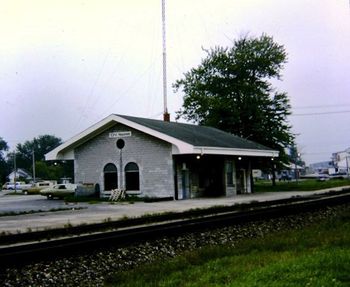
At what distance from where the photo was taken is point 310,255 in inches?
300

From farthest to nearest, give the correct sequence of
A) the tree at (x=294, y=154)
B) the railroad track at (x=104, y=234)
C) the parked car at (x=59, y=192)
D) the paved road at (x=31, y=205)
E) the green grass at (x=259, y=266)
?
the tree at (x=294, y=154), the parked car at (x=59, y=192), the paved road at (x=31, y=205), the railroad track at (x=104, y=234), the green grass at (x=259, y=266)

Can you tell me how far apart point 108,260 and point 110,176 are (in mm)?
22092

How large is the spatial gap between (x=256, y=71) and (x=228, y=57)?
2.94 metres

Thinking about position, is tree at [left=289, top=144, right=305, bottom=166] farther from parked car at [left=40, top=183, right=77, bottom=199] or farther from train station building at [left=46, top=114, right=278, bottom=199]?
parked car at [left=40, top=183, right=77, bottom=199]

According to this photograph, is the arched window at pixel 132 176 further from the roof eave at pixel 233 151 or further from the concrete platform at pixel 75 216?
the concrete platform at pixel 75 216

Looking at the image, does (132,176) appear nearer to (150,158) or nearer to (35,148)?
(150,158)

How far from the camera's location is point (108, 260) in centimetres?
800

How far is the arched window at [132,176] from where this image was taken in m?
29.0

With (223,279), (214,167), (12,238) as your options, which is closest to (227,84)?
(214,167)

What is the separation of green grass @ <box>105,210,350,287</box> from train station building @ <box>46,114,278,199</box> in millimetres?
17422

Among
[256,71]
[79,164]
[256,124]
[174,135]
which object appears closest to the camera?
[174,135]

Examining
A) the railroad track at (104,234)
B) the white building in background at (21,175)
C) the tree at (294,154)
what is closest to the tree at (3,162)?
the white building in background at (21,175)

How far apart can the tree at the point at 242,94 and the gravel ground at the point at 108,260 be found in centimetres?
3312

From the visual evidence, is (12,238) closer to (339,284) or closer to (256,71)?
(339,284)
